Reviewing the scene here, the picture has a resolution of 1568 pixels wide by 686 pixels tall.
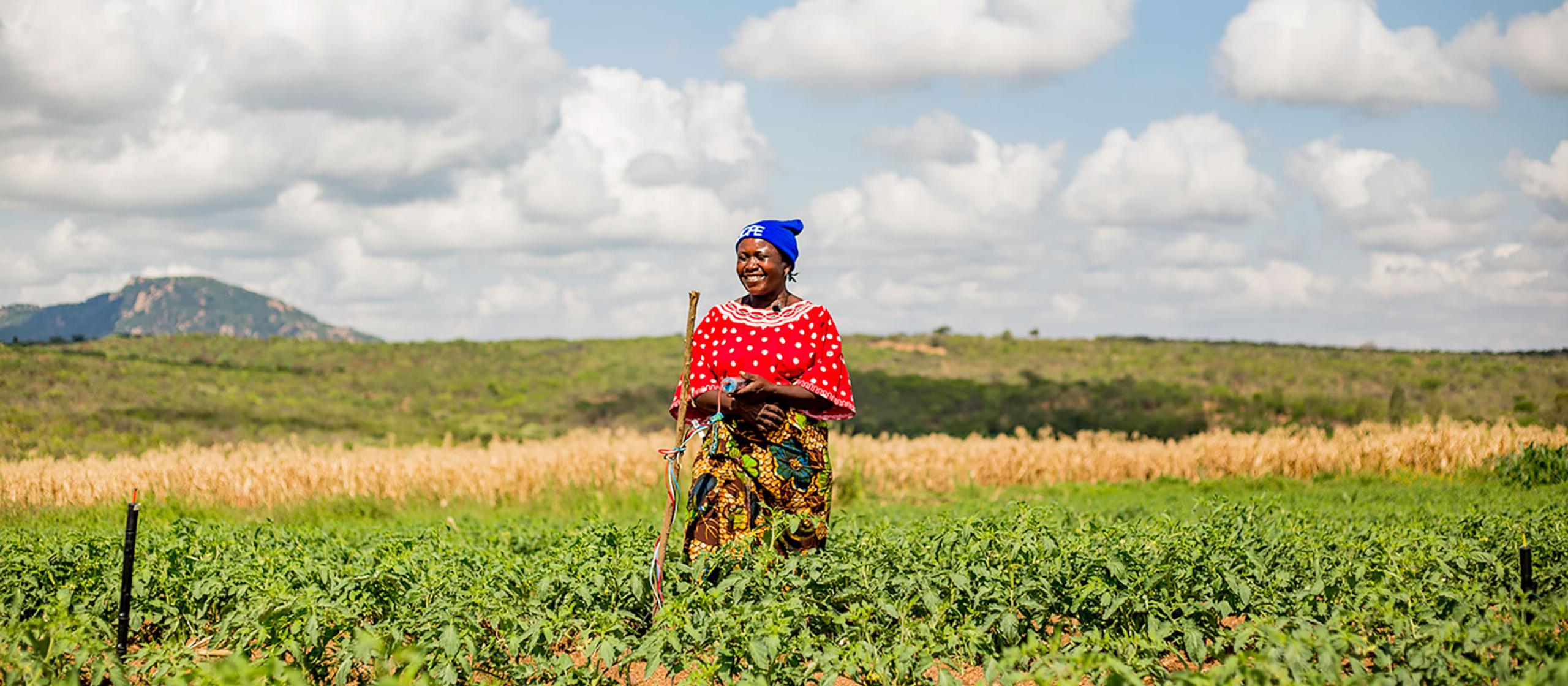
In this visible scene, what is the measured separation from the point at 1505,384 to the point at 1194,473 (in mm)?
25740

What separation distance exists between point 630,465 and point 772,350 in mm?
11271

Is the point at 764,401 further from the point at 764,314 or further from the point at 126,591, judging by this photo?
the point at 126,591

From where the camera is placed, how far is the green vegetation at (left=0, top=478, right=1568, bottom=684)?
12.8ft

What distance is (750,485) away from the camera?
559 centimetres

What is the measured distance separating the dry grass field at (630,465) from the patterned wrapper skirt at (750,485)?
9.48 metres

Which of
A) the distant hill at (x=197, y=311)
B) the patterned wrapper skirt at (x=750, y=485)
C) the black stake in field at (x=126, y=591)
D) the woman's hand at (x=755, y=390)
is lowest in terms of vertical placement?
the black stake in field at (x=126, y=591)

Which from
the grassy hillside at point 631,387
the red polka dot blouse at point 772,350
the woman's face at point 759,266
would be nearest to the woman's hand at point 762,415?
the red polka dot blouse at point 772,350

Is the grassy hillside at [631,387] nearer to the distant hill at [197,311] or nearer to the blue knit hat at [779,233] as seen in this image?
the blue knit hat at [779,233]

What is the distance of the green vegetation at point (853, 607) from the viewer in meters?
3.91

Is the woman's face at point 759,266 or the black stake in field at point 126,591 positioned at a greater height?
the woman's face at point 759,266

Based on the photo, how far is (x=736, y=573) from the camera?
482 cm

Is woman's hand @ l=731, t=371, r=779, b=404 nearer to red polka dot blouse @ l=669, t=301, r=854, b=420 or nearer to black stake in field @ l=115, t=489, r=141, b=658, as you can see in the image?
red polka dot blouse @ l=669, t=301, r=854, b=420

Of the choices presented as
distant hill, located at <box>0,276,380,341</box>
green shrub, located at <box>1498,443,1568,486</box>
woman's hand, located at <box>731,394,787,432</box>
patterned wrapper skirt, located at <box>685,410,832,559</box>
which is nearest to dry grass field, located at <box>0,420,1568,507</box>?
green shrub, located at <box>1498,443,1568,486</box>

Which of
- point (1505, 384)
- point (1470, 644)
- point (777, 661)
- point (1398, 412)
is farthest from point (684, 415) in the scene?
point (1505, 384)
